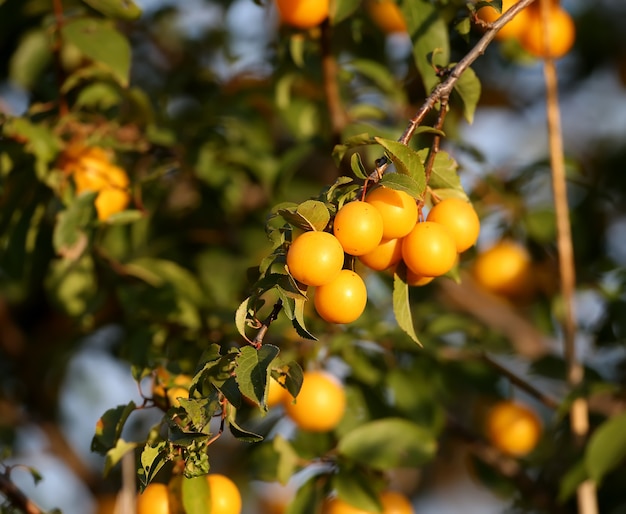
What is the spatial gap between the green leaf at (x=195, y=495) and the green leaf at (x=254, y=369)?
188 mm

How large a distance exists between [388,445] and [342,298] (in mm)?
560

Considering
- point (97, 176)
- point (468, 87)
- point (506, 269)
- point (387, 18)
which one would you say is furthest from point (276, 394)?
point (387, 18)

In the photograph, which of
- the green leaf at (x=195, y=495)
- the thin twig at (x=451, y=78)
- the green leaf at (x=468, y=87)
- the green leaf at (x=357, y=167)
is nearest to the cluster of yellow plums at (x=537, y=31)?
the green leaf at (x=468, y=87)

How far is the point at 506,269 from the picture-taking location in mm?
1764

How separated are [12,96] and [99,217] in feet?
3.30

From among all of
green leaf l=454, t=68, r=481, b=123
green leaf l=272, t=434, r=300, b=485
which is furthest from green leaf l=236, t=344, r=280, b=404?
green leaf l=272, t=434, r=300, b=485

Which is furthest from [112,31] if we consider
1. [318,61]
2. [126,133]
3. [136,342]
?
[136,342]

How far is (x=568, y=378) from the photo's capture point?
1.53m

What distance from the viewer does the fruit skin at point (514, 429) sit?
5.44 ft

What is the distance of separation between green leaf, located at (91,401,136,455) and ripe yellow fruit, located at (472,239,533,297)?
40.1 inches

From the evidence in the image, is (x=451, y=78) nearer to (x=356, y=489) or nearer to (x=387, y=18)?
(x=356, y=489)

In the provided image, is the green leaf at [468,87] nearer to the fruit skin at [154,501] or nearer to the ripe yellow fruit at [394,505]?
the fruit skin at [154,501]

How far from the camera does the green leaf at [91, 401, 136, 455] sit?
3.04 feet

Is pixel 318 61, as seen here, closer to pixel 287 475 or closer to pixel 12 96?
pixel 287 475
